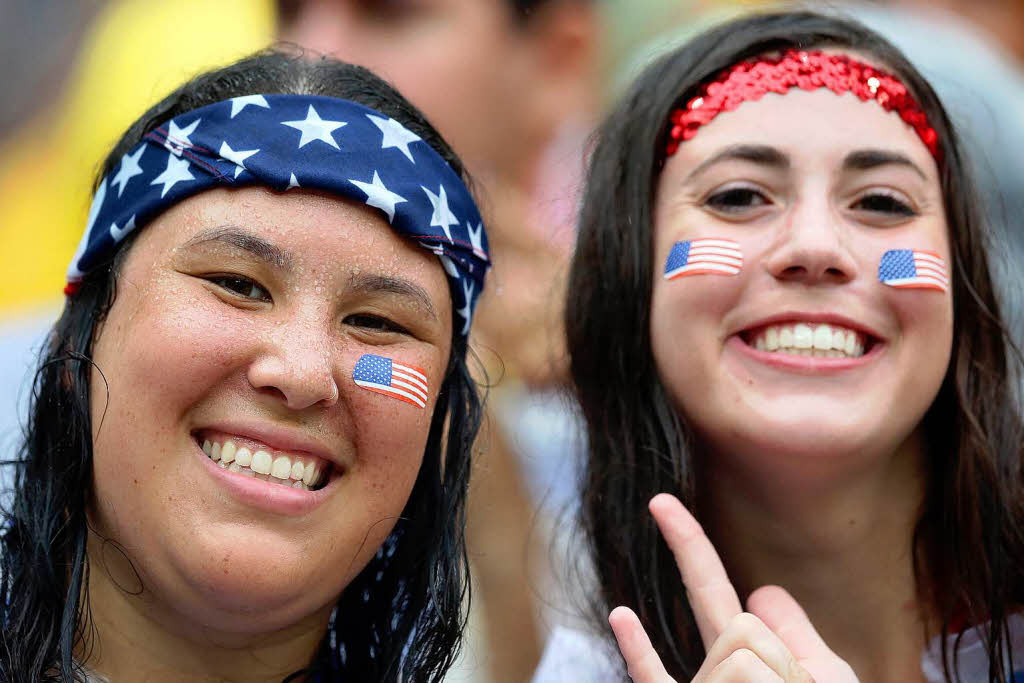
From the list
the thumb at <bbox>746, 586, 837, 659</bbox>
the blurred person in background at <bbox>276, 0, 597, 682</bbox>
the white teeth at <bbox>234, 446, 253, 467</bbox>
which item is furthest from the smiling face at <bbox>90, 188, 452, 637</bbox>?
the blurred person in background at <bbox>276, 0, 597, 682</bbox>

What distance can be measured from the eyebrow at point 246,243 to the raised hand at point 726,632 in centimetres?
90

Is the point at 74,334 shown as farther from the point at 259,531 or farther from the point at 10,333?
the point at 10,333

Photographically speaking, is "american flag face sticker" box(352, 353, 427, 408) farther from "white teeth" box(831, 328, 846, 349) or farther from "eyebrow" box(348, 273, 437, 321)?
"white teeth" box(831, 328, 846, 349)

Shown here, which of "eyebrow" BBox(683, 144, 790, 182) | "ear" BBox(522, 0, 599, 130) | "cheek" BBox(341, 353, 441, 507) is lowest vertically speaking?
"cheek" BBox(341, 353, 441, 507)

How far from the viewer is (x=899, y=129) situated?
301 cm

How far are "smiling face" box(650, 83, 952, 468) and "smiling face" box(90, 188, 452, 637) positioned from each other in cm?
77

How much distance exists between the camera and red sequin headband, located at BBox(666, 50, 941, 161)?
302 centimetres

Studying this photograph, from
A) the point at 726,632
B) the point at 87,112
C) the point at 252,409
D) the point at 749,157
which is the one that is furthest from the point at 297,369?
the point at 87,112

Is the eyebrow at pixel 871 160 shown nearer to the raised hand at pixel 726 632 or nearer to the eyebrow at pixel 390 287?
the raised hand at pixel 726 632

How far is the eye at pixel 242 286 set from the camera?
7.55 feet

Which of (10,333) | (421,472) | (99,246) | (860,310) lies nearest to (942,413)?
(860,310)

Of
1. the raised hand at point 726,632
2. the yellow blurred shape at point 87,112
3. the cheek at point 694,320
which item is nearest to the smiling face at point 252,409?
the raised hand at point 726,632

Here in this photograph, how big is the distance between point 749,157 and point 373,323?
1.06 m

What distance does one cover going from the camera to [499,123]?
4.24 metres
